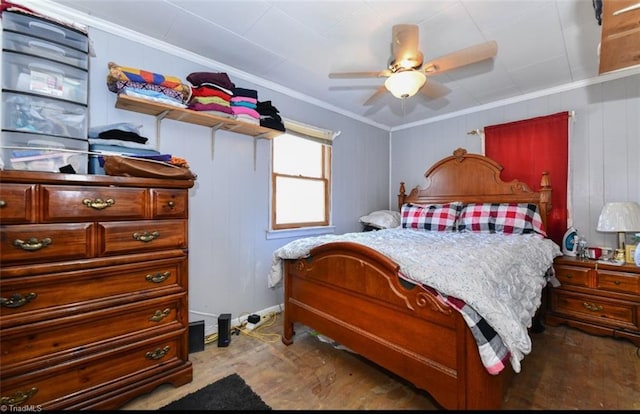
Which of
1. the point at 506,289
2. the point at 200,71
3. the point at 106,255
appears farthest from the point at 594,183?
the point at 106,255

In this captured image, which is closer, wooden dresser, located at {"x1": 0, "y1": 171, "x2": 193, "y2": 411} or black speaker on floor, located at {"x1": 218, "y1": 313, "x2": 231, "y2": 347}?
wooden dresser, located at {"x1": 0, "y1": 171, "x2": 193, "y2": 411}

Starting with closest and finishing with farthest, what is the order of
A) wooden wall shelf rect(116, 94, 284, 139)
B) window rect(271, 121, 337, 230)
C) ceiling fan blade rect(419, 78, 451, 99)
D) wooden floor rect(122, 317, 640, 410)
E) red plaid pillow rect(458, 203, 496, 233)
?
wooden floor rect(122, 317, 640, 410)
wooden wall shelf rect(116, 94, 284, 139)
ceiling fan blade rect(419, 78, 451, 99)
red plaid pillow rect(458, 203, 496, 233)
window rect(271, 121, 337, 230)

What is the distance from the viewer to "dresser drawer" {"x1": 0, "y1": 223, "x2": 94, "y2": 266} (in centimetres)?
128

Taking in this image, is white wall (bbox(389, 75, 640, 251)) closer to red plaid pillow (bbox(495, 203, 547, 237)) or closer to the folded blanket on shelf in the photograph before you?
red plaid pillow (bbox(495, 203, 547, 237))

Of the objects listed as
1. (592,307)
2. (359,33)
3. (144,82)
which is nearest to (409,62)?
(359,33)

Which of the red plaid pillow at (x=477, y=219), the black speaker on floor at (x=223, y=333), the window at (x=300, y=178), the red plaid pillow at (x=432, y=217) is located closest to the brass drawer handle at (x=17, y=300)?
the black speaker on floor at (x=223, y=333)

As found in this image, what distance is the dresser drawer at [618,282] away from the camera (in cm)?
230

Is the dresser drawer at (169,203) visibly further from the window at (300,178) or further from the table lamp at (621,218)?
the table lamp at (621,218)

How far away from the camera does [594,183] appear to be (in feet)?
9.27

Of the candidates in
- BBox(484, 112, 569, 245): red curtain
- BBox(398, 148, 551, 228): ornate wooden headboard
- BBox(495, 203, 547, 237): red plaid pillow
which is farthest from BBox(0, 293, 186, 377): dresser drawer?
BBox(484, 112, 569, 245): red curtain

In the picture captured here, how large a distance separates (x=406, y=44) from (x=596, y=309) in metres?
2.84

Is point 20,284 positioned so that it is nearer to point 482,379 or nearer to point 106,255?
point 106,255

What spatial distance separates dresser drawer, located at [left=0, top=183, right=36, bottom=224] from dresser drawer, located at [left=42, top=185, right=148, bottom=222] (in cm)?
4

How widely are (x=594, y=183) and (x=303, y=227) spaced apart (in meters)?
3.10
